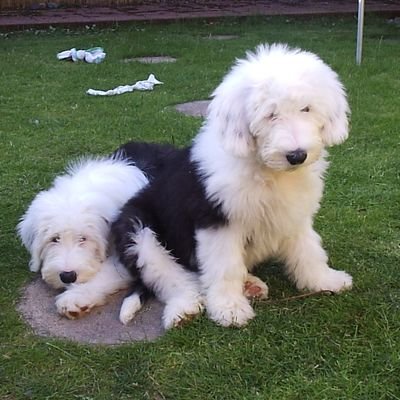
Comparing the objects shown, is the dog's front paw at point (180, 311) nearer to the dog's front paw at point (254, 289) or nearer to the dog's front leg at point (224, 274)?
the dog's front leg at point (224, 274)

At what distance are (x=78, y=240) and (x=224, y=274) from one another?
93 cm

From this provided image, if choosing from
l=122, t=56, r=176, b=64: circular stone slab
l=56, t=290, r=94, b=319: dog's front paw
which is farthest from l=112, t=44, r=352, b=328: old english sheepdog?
l=122, t=56, r=176, b=64: circular stone slab

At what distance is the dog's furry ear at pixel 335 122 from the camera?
10.7 feet

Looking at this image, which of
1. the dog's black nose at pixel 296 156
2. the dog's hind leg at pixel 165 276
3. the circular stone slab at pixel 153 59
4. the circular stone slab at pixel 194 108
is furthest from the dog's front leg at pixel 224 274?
the circular stone slab at pixel 153 59

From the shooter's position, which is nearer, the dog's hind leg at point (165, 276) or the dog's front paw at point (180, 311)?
the dog's front paw at point (180, 311)

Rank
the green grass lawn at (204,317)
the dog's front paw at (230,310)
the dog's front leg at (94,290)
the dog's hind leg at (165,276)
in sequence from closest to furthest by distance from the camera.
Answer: the green grass lawn at (204,317), the dog's front paw at (230,310), the dog's hind leg at (165,276), the dog's front leg at (94,290)

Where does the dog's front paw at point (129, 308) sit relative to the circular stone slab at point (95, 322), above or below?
above

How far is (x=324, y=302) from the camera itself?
3.65 metres

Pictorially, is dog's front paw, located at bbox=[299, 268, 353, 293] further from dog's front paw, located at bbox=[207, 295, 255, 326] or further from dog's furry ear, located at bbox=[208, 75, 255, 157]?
dog's furry ear, located at bbox=[208, 75, 255, 157]

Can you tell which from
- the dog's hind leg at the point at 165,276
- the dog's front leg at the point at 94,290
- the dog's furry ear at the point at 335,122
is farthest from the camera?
the dog's front leg at the point at 94,290

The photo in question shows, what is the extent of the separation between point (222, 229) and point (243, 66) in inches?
30.2

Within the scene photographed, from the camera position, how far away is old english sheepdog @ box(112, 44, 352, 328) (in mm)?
3162

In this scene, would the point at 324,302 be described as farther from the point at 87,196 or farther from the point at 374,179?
the point at 374,179

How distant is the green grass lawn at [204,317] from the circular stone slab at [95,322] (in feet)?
0.30
